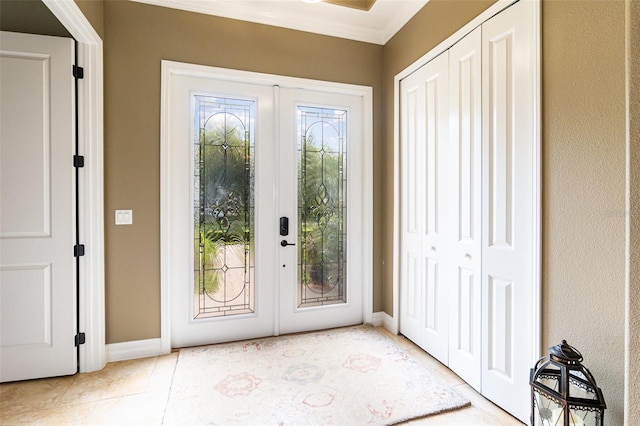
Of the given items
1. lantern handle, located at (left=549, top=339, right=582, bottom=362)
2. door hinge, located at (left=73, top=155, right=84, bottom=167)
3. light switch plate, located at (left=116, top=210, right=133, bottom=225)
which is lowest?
lantern handle, located at (left=549, top=339, right=582, bottom=362)

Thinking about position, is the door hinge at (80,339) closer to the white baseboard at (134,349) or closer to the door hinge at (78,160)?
the white baseboard at (134,349)

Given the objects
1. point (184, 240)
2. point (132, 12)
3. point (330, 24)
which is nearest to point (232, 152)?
point (184, 240)

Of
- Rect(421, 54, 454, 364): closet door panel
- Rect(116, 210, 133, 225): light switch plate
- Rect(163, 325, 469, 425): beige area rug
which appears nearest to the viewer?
Rect(163, 325, 469, 425): beige area rug

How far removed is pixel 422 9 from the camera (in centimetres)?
259

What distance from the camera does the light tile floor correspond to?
5.92 feet

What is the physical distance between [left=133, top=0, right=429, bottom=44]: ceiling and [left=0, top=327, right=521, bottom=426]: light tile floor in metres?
2.91

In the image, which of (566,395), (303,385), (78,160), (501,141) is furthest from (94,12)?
(566,395)

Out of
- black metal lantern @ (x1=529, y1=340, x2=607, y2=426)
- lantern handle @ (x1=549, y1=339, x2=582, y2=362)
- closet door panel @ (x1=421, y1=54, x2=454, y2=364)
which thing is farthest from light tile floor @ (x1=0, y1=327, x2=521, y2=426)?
lantern handle @ (x1=549, y1=339, x2=582, y2=362)

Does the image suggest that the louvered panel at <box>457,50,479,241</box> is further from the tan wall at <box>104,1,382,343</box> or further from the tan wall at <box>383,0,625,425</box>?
the tan wall at <box>104,1,382,343</box>

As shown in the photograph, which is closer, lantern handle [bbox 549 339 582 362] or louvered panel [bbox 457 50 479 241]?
lantern handle [bbox 549 339 582 362]

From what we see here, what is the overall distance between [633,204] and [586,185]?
589 mm

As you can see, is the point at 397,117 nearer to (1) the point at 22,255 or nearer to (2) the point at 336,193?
(2) the point at 336,193


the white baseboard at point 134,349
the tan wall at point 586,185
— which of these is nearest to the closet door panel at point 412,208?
the tan wall at point 586,185

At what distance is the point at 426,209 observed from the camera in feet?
8.58
